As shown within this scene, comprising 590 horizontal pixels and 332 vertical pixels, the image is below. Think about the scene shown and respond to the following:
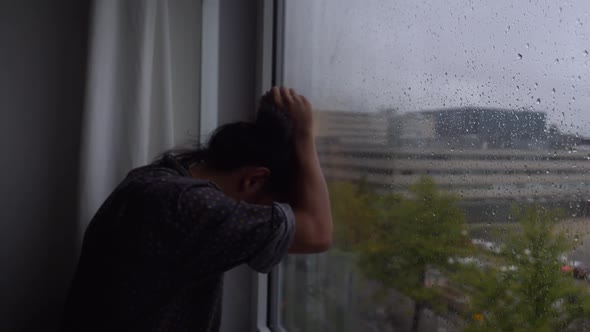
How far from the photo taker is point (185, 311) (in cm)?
86

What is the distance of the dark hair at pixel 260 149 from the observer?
924 mm

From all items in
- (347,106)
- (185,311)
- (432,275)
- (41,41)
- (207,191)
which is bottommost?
(185,311)

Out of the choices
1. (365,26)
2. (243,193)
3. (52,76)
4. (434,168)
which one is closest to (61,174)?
(52,76)

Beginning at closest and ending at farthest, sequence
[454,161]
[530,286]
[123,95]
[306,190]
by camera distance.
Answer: [530,286] → [454,161] → [306,190] → [123,95]

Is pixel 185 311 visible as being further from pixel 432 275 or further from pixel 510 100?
pixel 510 100

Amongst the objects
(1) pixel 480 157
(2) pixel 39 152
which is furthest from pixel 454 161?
(2) pixel 39 152

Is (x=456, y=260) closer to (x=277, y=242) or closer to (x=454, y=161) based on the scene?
(x=454, y=161)

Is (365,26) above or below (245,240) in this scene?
A: above

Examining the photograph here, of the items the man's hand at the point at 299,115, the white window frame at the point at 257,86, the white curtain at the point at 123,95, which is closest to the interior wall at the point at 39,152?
the white curtain at the point at 123,95

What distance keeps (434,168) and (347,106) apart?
1.09 ft

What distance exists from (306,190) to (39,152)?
89 cm

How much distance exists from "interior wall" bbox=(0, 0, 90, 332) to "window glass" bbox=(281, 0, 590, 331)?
0.72 meters

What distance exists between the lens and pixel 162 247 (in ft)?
2.42

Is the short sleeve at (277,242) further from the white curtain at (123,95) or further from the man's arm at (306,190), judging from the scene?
the white curtain at (123,95)
